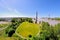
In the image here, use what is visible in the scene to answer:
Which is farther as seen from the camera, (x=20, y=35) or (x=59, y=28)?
(x=20, y=35)

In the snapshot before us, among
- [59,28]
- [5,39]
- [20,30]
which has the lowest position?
[5,39]

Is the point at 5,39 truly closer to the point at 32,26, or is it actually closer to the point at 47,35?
the point at 32,26

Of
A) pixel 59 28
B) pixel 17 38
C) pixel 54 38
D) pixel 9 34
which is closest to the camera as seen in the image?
pixel 54 38

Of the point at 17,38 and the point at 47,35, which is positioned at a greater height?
the point at 47,35

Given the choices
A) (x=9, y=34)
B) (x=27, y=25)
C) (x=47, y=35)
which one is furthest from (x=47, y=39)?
(x=9, y=34)

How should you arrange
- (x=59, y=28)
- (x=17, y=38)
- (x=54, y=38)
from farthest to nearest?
(x=17, y=38) → (x=59, y=28) → (x=54, y=38)

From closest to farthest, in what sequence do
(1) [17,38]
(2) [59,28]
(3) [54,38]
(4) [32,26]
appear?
1. (3) [54,38]
2. (2) [59,28]
3. (1) [17,38]
4. (4) [32,26]

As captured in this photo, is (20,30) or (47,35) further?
(20,30)

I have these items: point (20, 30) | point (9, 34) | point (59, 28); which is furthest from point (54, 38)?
point (9, 34)

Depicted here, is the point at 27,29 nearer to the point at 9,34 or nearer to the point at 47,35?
the point at 9,34
